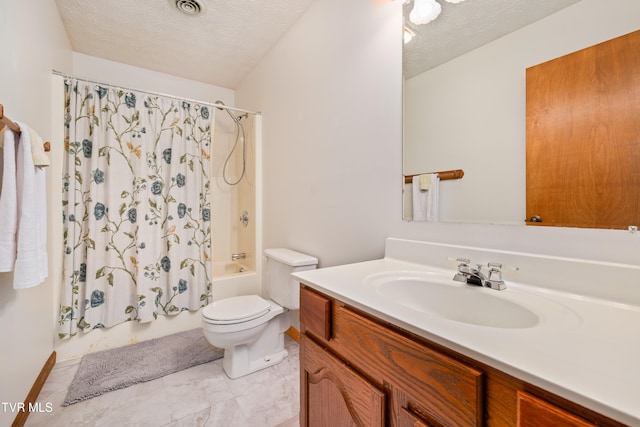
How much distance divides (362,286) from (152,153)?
2071 mm

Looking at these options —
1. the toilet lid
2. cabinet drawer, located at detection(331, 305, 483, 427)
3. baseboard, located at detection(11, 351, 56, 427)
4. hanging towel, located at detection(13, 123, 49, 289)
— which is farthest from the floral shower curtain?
cabinet drawer, located at detection(331, 305, 483, 427)

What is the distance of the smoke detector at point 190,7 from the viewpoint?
5.91 ft

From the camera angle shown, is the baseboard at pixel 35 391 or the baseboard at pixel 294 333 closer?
the baseboard at pixel 35 391

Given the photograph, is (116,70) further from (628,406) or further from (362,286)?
(628,406)

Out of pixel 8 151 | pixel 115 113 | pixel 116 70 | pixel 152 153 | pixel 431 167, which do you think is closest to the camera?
pixel 8 151

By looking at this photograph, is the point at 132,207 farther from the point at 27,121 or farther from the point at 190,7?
the point at 190,7

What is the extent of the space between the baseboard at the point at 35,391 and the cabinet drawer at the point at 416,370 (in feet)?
5.27

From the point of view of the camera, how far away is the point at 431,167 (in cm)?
117

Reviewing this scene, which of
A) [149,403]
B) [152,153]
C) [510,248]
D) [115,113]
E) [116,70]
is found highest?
[116,70]

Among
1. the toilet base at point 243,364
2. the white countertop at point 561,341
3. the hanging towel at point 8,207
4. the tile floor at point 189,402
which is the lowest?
the tile floor at point 189,402

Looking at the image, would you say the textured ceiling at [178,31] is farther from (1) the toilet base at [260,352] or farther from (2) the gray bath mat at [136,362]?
(2) the gray bath mat at [136,362]

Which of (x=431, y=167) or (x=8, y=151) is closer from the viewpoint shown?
(x=8, y=151)

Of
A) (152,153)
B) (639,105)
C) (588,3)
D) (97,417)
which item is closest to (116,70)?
(152,153)

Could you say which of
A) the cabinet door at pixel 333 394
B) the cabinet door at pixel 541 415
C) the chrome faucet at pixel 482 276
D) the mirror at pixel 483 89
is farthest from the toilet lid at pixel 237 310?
the cabinet door at pixel 541 415
